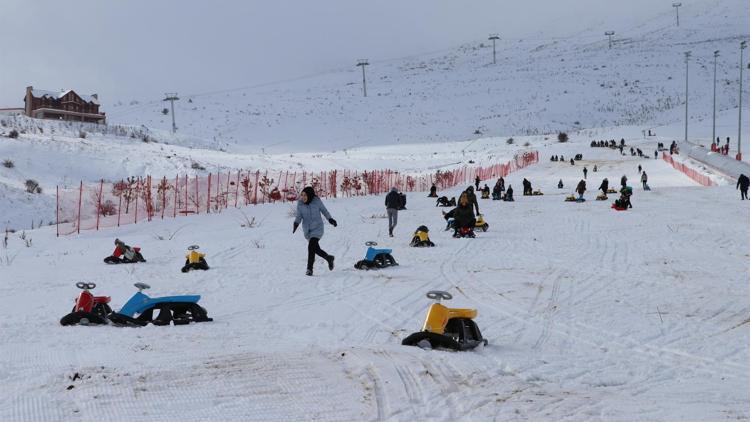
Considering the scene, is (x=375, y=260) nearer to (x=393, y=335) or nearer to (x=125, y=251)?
(x=125, y=251)

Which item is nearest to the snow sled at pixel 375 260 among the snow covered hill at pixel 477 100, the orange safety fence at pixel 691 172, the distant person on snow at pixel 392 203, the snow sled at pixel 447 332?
the distant person on snow at pixel 392 203

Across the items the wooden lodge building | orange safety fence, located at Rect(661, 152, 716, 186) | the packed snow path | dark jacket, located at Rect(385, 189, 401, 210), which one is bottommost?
the packed snow path

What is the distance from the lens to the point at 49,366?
24.0 feet

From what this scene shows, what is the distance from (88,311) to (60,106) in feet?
258

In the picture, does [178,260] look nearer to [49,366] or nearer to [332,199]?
[49,366]

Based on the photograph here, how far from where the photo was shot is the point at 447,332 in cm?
899

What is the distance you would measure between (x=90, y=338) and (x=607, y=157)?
6949 cm

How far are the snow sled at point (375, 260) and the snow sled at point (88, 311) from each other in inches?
257

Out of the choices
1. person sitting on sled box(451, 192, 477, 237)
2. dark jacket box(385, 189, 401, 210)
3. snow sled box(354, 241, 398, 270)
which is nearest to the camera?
snow sled box(354, 241, 398, 270)

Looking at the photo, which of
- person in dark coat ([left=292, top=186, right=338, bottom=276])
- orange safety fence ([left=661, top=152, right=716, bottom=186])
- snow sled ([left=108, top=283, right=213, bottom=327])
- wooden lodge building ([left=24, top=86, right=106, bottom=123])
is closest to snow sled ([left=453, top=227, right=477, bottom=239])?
person in dark coat ([left=292, top=186, right=338, bottom=276])

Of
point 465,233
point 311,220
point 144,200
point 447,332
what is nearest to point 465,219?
point 465,233

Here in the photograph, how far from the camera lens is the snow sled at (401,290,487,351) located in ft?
28.5

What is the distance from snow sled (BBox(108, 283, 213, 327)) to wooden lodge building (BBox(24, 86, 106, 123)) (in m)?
76.6

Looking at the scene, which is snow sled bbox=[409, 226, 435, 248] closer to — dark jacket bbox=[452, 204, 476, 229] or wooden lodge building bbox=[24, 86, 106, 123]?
dark jacket bbox=[452, 204, 476, 229]
